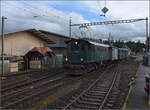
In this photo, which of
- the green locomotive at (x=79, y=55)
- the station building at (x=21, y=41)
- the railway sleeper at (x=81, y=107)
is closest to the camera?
the railway sleeper at (x=81, y=107)

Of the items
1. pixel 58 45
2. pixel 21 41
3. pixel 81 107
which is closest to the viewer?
pixel 81 107

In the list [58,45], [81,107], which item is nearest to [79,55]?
[81,107]

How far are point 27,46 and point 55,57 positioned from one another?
5270 mm

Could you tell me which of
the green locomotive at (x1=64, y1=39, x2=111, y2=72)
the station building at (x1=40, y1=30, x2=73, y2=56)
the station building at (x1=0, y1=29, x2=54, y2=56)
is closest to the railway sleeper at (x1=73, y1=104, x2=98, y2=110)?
the green locomotive at (x1=64, y1=39, x2=111, y2=72)

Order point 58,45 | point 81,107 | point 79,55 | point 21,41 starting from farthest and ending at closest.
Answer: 1. point 58,45
2. point 21,41
3. point 79,55
4. point 81,107

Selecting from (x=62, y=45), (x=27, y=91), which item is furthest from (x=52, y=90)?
(x=62, y=45)

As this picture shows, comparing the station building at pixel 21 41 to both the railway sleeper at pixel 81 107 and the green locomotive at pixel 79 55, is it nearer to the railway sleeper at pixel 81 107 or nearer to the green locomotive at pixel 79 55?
the green locomotive at pixel 79 55

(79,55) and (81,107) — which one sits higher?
(79,55)

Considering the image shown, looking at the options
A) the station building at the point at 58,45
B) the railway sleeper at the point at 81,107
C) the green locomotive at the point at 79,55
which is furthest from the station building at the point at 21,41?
the railway sleeper at the point at 81,107

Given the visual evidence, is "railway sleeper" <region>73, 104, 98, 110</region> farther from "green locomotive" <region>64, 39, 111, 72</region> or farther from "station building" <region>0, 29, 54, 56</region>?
"station building" <region>0, 29, 54, 56</region>

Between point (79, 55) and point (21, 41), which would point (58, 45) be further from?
point (79, 55)

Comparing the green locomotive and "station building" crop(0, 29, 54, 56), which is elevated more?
"station building" crop(0, 29, 54, 56)

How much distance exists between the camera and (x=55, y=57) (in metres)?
27.1

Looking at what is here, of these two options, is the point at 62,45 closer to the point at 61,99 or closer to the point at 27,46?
the point at 27,46
